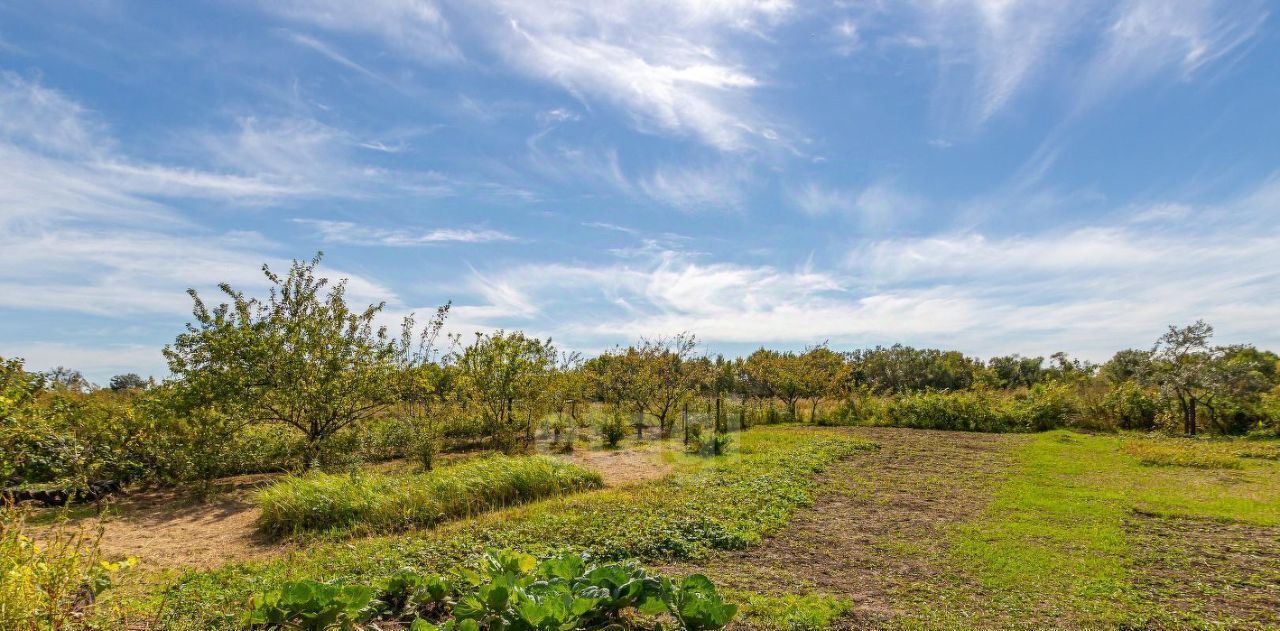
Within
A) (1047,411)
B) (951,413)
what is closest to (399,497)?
(951,413)

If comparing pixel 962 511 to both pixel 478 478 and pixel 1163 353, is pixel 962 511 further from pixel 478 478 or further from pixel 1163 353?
pixel 1163 353

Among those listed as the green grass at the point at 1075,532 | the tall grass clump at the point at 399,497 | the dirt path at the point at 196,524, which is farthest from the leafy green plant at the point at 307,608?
the tall grass clump at the point at 399,497

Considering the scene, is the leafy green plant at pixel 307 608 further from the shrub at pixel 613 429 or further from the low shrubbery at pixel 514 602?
the shrub at pixel 613 429

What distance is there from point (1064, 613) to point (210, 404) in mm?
12319

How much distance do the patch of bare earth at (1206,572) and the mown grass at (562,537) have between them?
137 inches

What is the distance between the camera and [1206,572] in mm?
5285

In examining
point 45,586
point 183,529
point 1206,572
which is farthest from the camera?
point 183,529

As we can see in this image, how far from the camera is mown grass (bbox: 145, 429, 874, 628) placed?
459 cm

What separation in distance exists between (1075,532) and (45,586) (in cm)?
903

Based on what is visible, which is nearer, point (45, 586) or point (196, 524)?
point (45, 586)

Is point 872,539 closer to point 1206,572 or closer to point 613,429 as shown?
point 1206,572

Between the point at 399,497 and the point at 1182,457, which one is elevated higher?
the point at 1182,457

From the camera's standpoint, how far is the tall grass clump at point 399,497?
716 centimetres

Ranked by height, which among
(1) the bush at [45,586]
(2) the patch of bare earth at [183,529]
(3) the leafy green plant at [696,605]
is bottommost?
(2) the patch of bare earth at [183,529]
